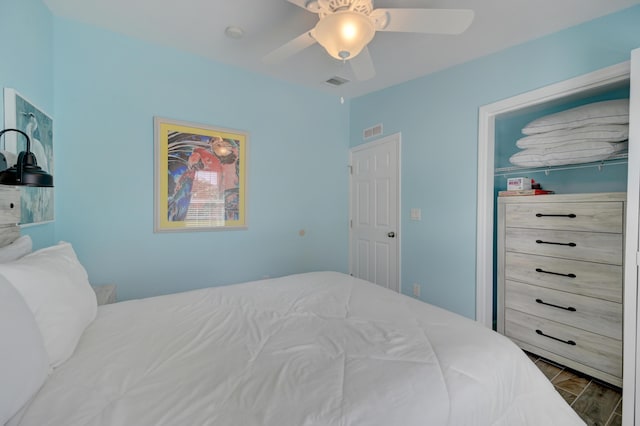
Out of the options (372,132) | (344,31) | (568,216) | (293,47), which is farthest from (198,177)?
(568,216)

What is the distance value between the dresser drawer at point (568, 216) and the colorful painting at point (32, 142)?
340cm

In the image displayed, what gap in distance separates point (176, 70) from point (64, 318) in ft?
7.65

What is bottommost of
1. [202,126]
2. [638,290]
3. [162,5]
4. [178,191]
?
[638,290]

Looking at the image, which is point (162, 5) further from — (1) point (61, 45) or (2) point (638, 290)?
(2) point (638, 290)

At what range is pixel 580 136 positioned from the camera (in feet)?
7.16

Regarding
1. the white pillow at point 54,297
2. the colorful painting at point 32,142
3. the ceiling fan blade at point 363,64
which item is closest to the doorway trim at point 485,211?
the ceiling fan blade at point 363,64

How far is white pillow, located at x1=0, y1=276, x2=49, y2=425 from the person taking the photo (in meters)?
0.70

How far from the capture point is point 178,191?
8.80 feet

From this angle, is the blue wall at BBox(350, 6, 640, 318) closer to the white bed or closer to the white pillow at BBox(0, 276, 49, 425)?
the white bed

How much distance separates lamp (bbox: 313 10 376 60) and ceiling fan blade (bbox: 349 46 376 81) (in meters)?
0.19

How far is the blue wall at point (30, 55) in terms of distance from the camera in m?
1.54

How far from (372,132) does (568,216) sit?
2.05 meters

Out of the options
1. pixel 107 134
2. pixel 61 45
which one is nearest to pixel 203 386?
pixel 107 134

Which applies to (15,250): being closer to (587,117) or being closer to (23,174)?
(23,174)
